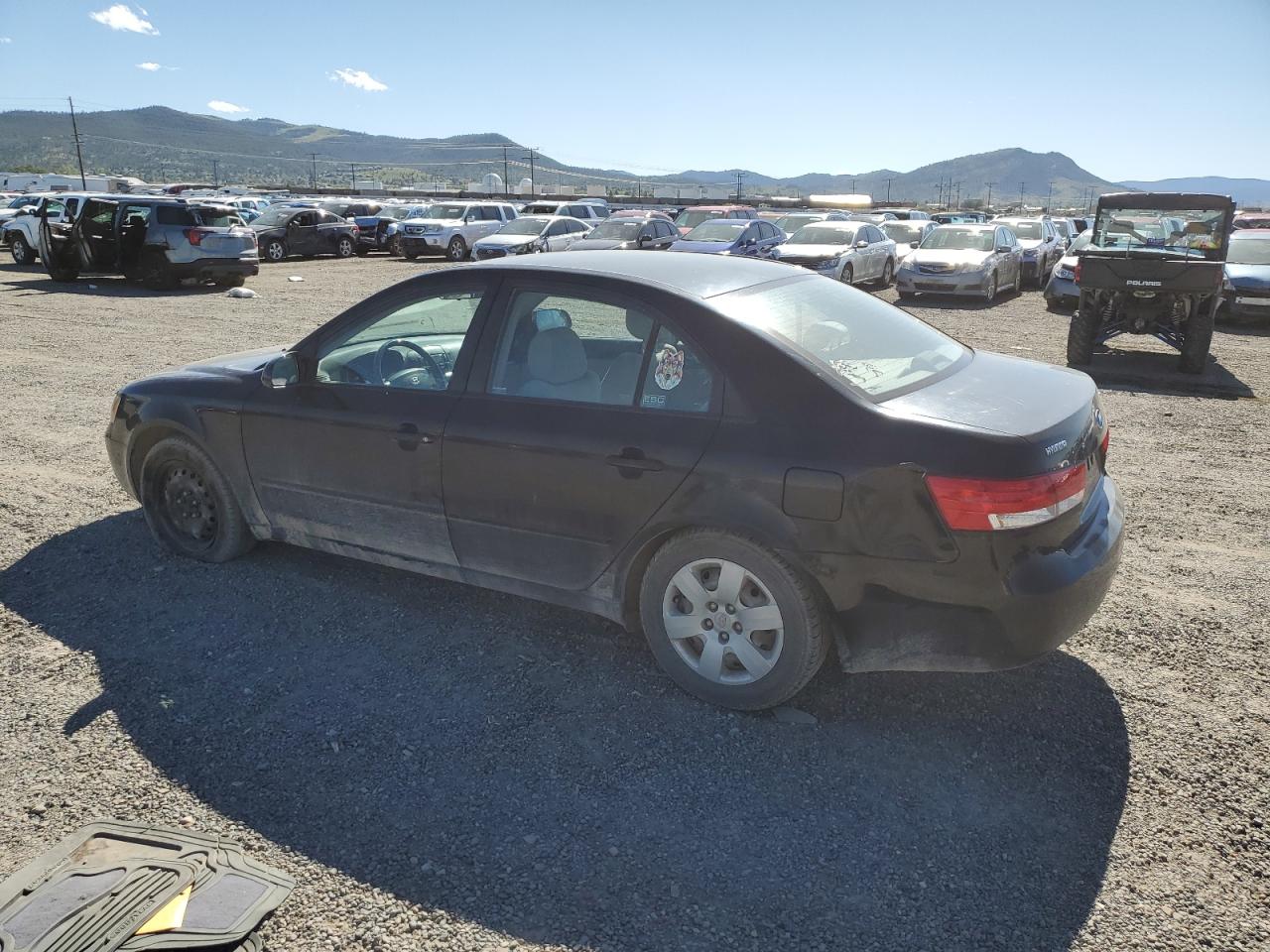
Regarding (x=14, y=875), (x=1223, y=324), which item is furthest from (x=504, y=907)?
(x=1223, y=324)

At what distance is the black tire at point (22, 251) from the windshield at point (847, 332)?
82.3ft

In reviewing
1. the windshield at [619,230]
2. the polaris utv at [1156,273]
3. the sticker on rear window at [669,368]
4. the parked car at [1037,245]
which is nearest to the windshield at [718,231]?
the windshield at [619,230]

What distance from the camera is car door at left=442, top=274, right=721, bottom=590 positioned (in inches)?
133

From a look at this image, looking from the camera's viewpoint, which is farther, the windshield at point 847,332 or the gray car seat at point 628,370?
the gray car seat at point 628,370

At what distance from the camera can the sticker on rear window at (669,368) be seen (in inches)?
135

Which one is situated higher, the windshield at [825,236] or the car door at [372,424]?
the windshield at [825,236]

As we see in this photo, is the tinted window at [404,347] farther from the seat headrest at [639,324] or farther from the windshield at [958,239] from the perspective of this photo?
the windshield at [958,239]

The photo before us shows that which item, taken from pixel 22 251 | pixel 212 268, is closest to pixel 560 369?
pixel 212 268

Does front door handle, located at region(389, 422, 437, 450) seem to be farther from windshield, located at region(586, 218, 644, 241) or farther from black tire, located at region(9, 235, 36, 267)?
black tire, located at region(9, 235, 36, 267)

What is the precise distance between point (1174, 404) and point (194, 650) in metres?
8.92

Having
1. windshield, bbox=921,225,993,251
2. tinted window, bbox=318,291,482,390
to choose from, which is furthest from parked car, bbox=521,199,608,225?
tinted window, bbox=318,291,482,390

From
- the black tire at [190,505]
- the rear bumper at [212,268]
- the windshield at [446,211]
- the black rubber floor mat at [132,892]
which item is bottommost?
the black rubber floor mat at [132,892]

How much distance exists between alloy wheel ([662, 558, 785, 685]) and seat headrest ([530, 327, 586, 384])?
93cm

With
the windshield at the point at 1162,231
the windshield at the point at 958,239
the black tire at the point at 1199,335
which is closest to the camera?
the black tire at the point at 1199,335
